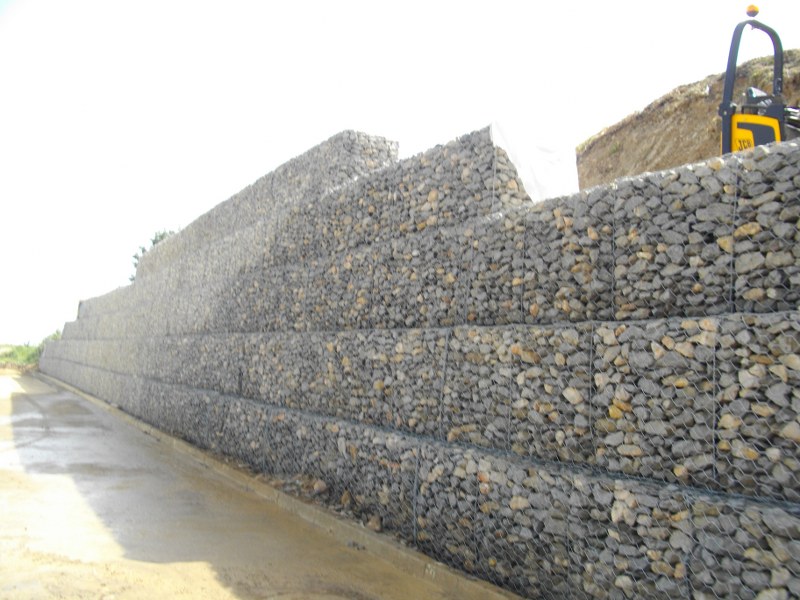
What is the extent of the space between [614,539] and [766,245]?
2.21 m

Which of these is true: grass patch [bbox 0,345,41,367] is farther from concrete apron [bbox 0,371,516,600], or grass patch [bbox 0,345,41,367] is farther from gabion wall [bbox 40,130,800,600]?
gabion wall [bbox 40,130,800,600]

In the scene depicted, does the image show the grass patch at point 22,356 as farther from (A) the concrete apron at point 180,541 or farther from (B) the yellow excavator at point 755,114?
(B) the yellow excavator at point 755,114

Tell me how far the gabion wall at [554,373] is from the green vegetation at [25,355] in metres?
34.0

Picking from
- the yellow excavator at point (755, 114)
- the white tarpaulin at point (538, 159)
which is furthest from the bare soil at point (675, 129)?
the white tarpaulin at point (538, 159)

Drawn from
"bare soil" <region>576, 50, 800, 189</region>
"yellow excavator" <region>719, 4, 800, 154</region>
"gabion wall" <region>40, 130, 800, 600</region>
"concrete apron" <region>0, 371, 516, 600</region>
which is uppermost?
"bare soil" <region>576, 50, 800, 189</region>

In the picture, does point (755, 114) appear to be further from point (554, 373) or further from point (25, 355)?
point (25, 355)

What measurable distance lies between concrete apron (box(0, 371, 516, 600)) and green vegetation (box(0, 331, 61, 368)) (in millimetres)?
31132

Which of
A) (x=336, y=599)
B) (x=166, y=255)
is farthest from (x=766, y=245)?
(x=166, y=255)

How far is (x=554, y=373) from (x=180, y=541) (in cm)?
422

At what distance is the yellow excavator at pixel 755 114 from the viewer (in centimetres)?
716

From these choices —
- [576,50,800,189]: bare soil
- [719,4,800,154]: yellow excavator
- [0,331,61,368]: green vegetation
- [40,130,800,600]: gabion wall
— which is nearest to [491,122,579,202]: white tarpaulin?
[40,130,800,600]: gabion wall

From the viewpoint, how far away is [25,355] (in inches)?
1708

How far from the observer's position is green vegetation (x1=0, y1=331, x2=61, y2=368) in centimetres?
3928

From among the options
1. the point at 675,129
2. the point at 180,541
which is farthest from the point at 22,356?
the point at 180,541
